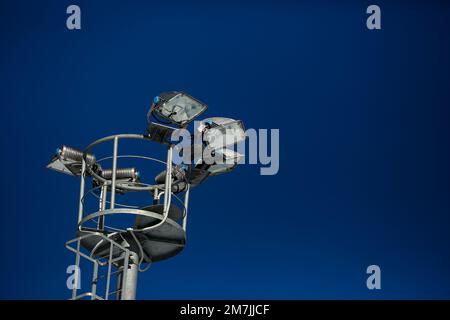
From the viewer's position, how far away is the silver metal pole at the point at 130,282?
1380 cm

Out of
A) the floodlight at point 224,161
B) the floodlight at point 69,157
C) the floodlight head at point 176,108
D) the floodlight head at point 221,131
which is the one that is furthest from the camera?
the floodlight at point 69,157

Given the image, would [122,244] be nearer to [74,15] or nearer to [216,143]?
[216,143]

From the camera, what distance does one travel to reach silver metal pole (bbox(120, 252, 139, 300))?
13798 millimetres

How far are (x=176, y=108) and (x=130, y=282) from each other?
2.63 metres

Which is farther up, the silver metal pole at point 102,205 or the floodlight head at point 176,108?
the floodlight head at point 176,108

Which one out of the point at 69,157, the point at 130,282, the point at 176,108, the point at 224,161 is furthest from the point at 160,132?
the point at 130,282

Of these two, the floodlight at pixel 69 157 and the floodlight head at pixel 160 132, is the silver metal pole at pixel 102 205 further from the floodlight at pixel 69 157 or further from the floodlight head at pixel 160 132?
the floodlight head at pixel 160 132

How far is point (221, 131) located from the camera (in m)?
14.1

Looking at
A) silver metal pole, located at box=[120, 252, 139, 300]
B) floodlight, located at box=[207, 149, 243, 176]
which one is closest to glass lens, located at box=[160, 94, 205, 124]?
floodlight, located at box=[207, 149, 243, 176]

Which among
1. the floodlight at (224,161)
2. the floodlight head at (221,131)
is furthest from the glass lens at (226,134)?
the floodlight at (224,161)

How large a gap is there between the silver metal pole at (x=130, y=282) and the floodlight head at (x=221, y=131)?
209 centimetres
